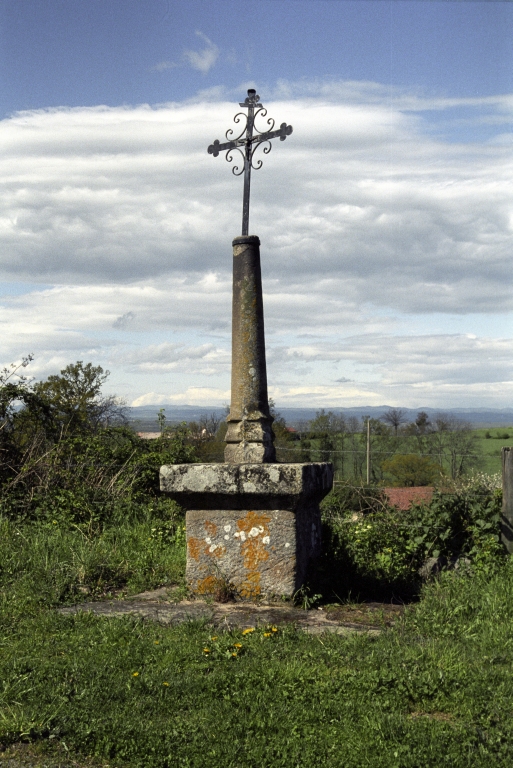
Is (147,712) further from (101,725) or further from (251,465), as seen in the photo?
(251,465)

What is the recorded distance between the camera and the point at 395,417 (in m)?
19.7

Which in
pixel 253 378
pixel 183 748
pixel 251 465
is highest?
pixel 253 378

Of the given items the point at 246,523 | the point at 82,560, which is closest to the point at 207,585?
the point at 246,523

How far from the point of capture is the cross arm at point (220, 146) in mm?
6180

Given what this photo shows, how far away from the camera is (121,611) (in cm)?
495

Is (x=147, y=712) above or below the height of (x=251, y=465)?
below

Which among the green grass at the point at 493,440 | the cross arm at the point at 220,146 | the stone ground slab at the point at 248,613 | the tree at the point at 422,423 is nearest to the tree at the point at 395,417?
the tree at the point at 422,423

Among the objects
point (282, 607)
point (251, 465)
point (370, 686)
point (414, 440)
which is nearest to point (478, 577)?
point (282, 607)

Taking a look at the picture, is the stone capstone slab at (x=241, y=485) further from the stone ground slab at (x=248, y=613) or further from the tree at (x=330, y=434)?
the tree at (x=330, y=434)

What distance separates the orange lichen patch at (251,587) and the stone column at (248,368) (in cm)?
89

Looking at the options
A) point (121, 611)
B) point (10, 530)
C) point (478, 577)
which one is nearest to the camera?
point (121, 611)

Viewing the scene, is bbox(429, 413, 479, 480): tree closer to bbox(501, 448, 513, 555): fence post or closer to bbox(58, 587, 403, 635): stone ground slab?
bbox(501, 448, 513, 555): fence post

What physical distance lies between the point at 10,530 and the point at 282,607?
336 cm

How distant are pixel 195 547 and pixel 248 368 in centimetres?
146
